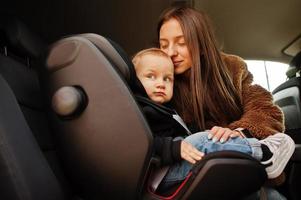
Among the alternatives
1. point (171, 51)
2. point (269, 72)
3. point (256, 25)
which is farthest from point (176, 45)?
point (269, 72)

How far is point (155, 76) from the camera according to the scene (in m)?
1.04

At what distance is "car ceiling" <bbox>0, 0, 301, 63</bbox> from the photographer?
1.57 meters

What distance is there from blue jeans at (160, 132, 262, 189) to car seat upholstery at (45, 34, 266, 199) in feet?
0.24

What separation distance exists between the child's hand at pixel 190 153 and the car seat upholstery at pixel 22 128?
291mm

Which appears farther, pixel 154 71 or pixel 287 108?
pixel 287 108

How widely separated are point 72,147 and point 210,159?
0.93 feet

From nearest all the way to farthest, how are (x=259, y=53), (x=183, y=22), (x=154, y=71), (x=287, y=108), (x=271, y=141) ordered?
(x=271, y=141) < (x=154, y=71) < (x=183, y=22) < (x=287, y=108) < (x=259, y=53)

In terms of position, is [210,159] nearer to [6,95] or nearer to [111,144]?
[111,144]

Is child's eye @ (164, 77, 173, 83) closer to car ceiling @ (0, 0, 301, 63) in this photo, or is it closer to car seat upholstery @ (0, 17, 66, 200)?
car seat upholstery @ (0, 17, 66, 200)

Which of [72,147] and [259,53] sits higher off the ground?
[72,147]

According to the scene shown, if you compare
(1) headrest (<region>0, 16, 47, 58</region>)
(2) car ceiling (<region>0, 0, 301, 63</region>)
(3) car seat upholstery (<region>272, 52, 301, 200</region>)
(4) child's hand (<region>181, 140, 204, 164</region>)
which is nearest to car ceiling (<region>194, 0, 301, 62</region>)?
(2) car ceiling (<region>0, 0, 301, 63</region>)

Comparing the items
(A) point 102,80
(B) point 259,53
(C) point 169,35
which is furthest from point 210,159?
(B) point 259,53

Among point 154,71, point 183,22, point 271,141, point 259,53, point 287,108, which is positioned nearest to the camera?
point 271,141

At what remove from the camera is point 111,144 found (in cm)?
72
